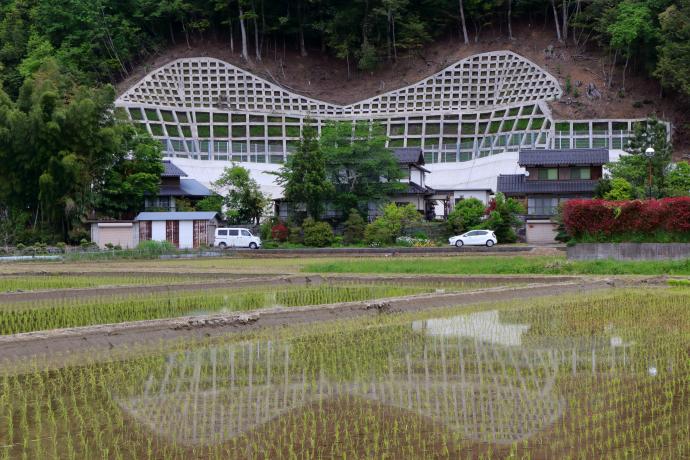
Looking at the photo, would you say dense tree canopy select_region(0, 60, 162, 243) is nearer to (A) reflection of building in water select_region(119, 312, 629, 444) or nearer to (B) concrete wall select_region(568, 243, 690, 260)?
(B) concrete wall select_region(568, 243, 690, 260)

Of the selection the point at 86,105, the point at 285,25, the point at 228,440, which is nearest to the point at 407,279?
the point at 228,440

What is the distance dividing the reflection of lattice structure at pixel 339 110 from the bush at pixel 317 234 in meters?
19.3

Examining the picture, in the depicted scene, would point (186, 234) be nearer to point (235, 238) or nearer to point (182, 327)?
point (235, 238)

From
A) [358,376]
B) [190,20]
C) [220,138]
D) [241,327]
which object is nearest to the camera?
[358,376]

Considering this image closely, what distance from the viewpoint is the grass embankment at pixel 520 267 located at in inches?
989

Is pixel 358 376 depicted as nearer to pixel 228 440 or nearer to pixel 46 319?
pixel 228 440

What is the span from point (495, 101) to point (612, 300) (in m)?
48.5

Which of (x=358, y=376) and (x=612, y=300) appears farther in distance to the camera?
(x=612, y=300)

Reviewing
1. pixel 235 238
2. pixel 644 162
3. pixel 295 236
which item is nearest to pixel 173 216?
pixel 235 238

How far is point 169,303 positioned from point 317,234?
2416cm

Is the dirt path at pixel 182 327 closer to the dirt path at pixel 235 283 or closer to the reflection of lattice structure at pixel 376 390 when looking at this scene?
the reflection of lattice structure at pixel 376 390

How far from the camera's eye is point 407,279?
23.3 m

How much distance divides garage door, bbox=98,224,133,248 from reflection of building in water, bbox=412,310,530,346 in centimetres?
3062

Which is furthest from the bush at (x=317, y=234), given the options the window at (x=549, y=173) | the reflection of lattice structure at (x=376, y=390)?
the reflection of lattice structure at (x=376, y=390)
